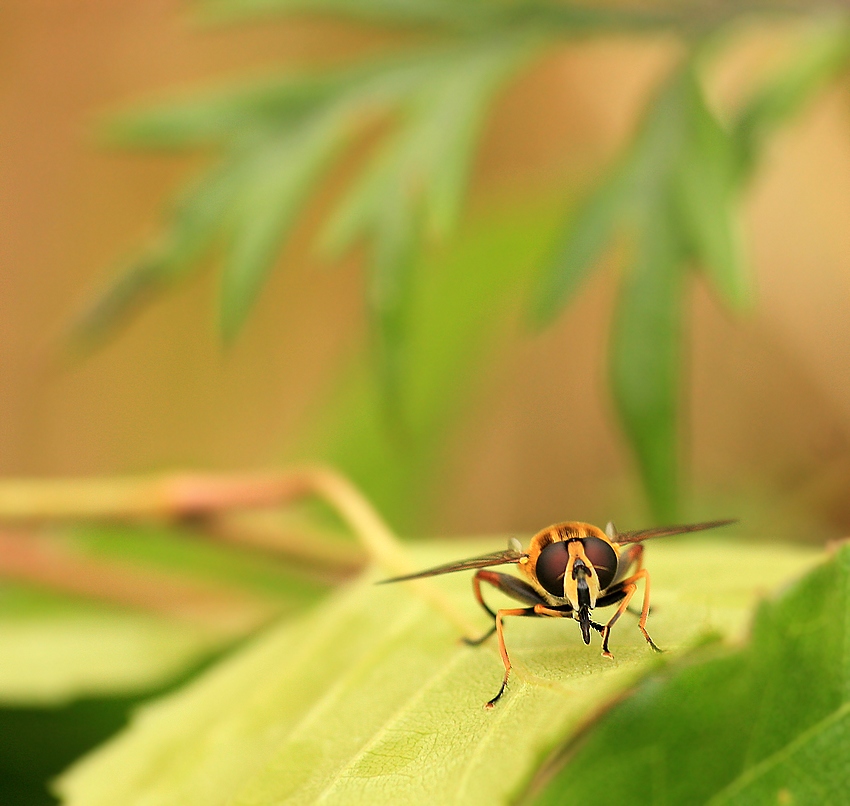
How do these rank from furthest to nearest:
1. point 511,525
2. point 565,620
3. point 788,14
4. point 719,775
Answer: point 511,525
point 788,14
point 565,620
point 719,775

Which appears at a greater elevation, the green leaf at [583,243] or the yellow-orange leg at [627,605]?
the green leaf at [583,243]

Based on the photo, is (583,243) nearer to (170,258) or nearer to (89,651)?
(170,258)

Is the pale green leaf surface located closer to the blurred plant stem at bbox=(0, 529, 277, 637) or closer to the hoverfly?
the blurred plant stem at bbox=(0, 529, 277, 637)

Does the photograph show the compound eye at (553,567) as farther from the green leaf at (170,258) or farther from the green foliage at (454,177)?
the green leaf at (170,258)

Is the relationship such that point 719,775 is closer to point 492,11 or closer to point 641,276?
point 641,276

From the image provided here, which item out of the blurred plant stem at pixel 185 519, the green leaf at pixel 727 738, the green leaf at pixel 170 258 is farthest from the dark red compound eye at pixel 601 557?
the green leaf at pixel 170 258

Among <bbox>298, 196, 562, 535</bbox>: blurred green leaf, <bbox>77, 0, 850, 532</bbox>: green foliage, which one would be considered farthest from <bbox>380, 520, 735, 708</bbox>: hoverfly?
<bbox>298, 196, 562, 535</bbox>: blurred green leaf

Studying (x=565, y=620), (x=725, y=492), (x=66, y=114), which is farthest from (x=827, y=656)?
(x=66, y=114)
